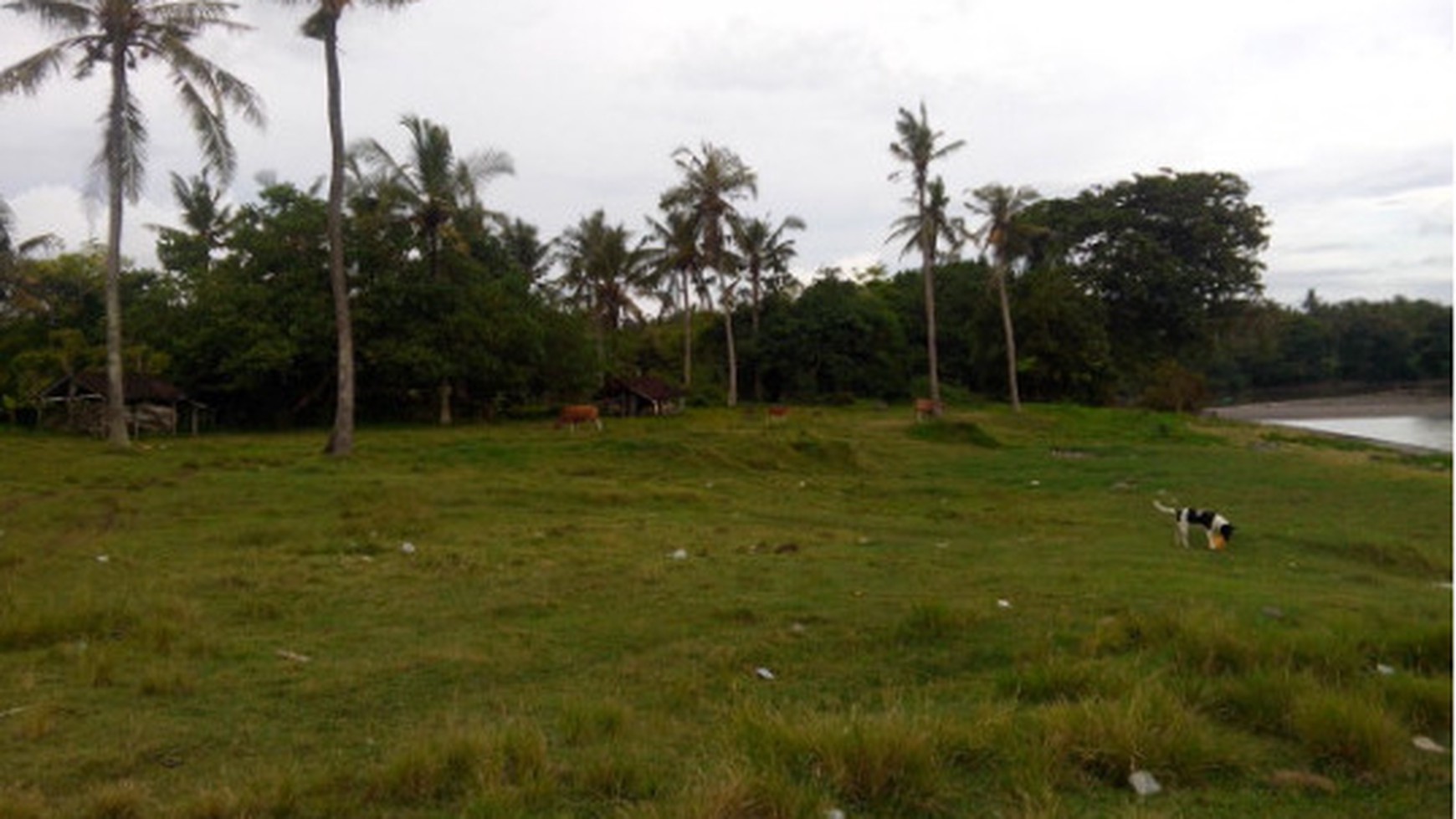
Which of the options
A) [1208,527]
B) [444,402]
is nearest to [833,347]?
[444,402]

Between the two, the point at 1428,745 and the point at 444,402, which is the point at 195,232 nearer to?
the point at 444,402

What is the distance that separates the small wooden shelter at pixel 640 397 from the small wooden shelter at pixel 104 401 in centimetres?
1729

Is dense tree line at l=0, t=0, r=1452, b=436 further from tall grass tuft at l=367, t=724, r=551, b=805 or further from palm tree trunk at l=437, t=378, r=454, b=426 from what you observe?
tall grass tuft at l=367, t=724, r=551, b=805

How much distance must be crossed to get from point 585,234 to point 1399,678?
161 ft

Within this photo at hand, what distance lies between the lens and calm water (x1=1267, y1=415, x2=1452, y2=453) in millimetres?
39434

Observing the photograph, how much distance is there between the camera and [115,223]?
2478 cm

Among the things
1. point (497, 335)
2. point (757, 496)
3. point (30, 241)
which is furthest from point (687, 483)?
point (30, 241)

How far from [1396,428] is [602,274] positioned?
38.6 m

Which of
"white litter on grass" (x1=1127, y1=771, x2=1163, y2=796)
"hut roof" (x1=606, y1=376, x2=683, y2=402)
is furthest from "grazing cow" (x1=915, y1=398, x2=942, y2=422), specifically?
"white litter on grass" (x1=1127, y1=771, x2=1163, y2=796)

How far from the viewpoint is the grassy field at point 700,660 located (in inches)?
166

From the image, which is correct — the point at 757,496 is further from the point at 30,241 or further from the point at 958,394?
the point at 958,394

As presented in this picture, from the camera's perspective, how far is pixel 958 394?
56031 mm

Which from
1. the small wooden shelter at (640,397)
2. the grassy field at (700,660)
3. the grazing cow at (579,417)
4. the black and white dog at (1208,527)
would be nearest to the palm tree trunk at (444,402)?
the grazing cow at (579,417)

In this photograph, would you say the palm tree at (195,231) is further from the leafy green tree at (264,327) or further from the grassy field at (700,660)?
the grassy field at (700,660)
